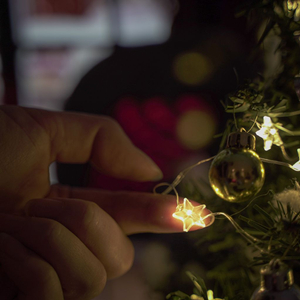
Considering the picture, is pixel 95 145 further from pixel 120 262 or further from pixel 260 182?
pixel 260 182

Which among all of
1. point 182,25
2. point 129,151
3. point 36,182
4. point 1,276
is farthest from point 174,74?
point 1,276

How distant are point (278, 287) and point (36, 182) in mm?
406

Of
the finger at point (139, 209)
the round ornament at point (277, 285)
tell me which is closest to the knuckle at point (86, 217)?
the finger at point (139, 209)

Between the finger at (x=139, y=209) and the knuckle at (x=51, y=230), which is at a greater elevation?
the knuckle at (x=51, y=230)

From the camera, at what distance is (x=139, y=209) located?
21.5 inches

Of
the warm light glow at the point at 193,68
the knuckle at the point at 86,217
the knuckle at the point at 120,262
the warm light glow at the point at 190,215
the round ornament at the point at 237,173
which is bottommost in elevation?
the knuckle at the point at 120,262

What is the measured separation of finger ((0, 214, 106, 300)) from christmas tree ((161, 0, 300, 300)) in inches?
5.0

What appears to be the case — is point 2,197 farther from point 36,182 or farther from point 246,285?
point 246,285

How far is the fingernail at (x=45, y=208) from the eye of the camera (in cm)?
44

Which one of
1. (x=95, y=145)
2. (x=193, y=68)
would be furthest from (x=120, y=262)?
(x=193, y=68)

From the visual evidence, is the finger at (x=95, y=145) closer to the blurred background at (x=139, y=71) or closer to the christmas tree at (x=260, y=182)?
the christmas tree at (x=260, y=182)

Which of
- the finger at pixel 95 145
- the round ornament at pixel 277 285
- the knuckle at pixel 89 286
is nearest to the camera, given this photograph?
the round ornament at pixel 277 285

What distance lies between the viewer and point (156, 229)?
0.53 m

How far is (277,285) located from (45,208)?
320mm
